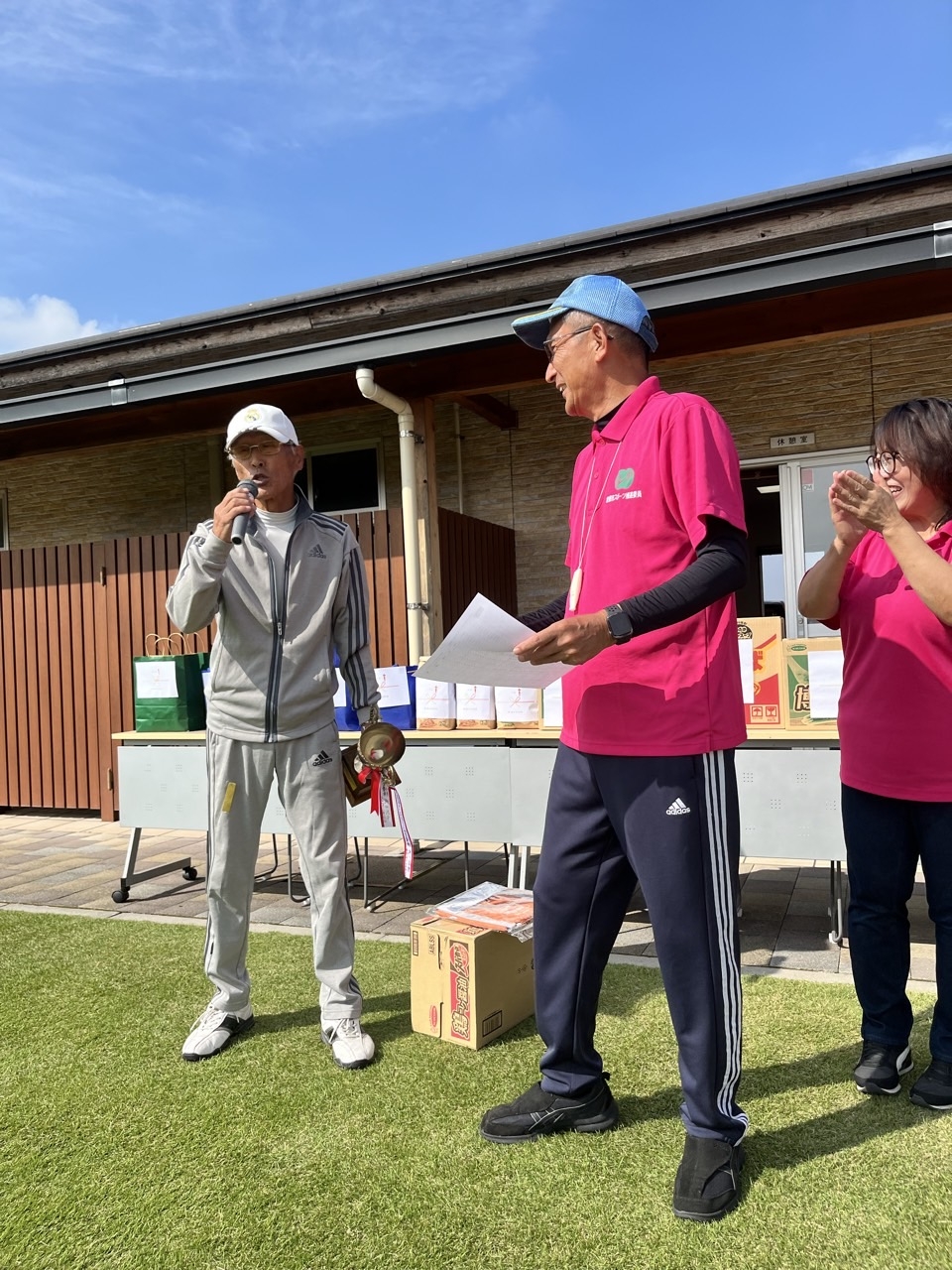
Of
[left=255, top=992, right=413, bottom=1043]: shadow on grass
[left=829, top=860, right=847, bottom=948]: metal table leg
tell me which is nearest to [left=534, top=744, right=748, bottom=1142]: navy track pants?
[left=255, top=992, right=413, bottom=1043]: shadow on grass

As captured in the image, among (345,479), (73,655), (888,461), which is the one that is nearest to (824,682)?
(888,461)

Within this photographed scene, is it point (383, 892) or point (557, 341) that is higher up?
point (557, 341)

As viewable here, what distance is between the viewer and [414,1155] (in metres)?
2.35

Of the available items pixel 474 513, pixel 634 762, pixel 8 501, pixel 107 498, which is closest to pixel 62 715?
pixel 107 498

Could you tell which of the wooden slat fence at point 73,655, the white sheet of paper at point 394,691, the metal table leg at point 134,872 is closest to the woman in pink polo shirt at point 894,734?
the white sheet of paper at point 394,691

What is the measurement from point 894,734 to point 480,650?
1237 mm

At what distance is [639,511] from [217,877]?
195cm

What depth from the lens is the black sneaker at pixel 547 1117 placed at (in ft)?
7.80

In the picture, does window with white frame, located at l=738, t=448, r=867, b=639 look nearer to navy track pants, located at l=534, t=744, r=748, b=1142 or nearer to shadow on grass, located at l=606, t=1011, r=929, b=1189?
shadow on grass, located at l=606, t=1011, r=929, b=1189

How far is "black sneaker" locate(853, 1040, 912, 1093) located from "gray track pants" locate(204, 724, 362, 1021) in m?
1.57

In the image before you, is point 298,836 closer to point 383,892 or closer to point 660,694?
point 660,694

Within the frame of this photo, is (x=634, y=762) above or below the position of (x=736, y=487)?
below

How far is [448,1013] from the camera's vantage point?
3.13m

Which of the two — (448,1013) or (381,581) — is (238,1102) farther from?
(381,581)
